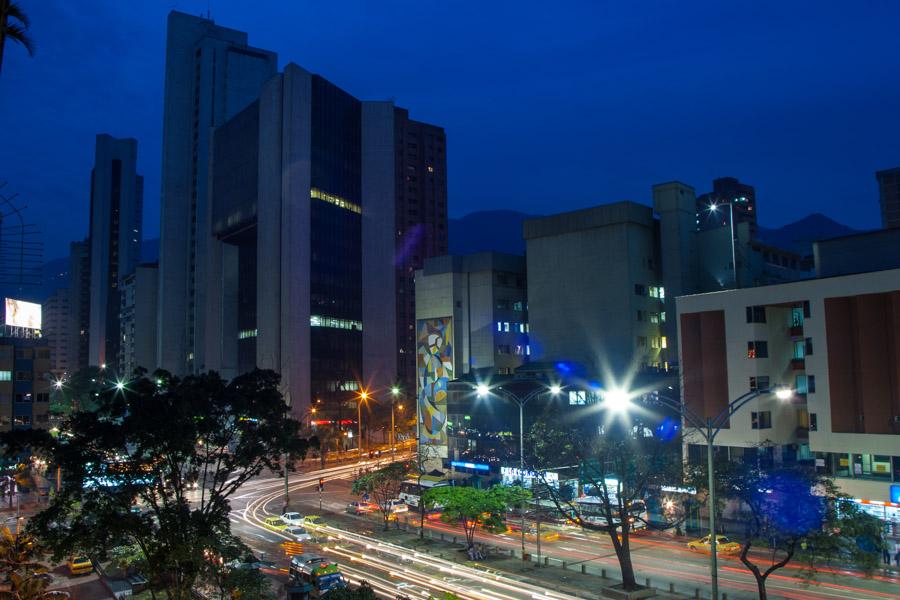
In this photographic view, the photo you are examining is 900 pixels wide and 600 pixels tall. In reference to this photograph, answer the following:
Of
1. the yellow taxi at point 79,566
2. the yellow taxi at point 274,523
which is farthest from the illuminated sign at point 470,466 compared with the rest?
the yellow taxi at point 79,566

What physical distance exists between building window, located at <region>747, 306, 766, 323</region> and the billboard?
8420 centimetres

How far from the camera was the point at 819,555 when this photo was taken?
3162 centimetres

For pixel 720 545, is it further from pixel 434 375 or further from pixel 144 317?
pixel 144 317

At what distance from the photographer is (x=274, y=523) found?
61219 millimetres

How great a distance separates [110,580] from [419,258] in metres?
148

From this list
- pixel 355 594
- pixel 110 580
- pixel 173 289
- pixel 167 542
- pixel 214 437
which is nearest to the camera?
pixel 355 594

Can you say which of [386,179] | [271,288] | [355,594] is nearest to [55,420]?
[271,288]

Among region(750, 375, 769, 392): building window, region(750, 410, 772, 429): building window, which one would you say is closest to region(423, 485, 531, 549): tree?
region(750, 410, 772, 429): building window

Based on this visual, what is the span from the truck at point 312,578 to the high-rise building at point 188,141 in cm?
14165

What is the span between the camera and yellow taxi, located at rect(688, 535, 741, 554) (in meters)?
48.4

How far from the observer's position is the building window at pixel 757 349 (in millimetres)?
63875

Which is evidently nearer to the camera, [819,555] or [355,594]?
[355,594]

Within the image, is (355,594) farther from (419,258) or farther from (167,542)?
(419,258)

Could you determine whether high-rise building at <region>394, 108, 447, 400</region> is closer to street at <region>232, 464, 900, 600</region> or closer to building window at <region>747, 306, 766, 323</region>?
street at <region>232, 464, 900, 600</region>
